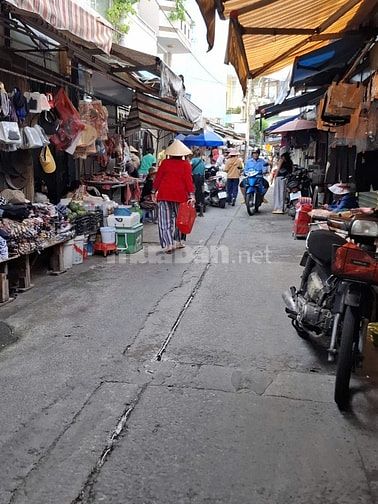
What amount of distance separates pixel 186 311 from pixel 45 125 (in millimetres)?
4280

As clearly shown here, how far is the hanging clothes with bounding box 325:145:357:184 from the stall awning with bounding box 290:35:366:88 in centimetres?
125

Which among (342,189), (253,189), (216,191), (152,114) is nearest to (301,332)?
(342,189)

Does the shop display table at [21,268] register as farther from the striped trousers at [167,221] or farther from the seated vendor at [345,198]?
the seated vendor at [345,198]

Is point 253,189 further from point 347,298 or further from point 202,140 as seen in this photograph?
point 347,298

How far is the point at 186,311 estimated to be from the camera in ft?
19.3

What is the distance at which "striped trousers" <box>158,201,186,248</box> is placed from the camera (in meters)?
9.14

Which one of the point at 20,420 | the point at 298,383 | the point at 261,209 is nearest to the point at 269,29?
the point at 298,383

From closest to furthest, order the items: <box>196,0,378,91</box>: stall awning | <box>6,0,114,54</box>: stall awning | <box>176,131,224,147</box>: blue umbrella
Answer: <box>196,0,378,91</box>: stall awning
<box>6,0,114,54</box>: stall awning
<box>176,131,224,147</box>: blue umbrella

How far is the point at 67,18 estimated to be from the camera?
4.99 meters

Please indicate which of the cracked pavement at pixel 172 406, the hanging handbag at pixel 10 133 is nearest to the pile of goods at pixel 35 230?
the cracked pavement at pixel 172 406

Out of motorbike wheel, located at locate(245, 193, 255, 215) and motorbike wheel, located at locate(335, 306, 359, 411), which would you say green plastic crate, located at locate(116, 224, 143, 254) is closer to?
motorbike wheel, located at locate(335, 306, 359, 411)

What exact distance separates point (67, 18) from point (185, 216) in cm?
446

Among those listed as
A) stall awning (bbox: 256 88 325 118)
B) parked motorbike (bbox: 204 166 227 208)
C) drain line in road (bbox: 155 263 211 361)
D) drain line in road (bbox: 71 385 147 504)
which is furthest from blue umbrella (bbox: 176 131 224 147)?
drain line in road (bbox: 71 385 147 504)

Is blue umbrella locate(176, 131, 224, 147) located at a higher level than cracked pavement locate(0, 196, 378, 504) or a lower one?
higher
